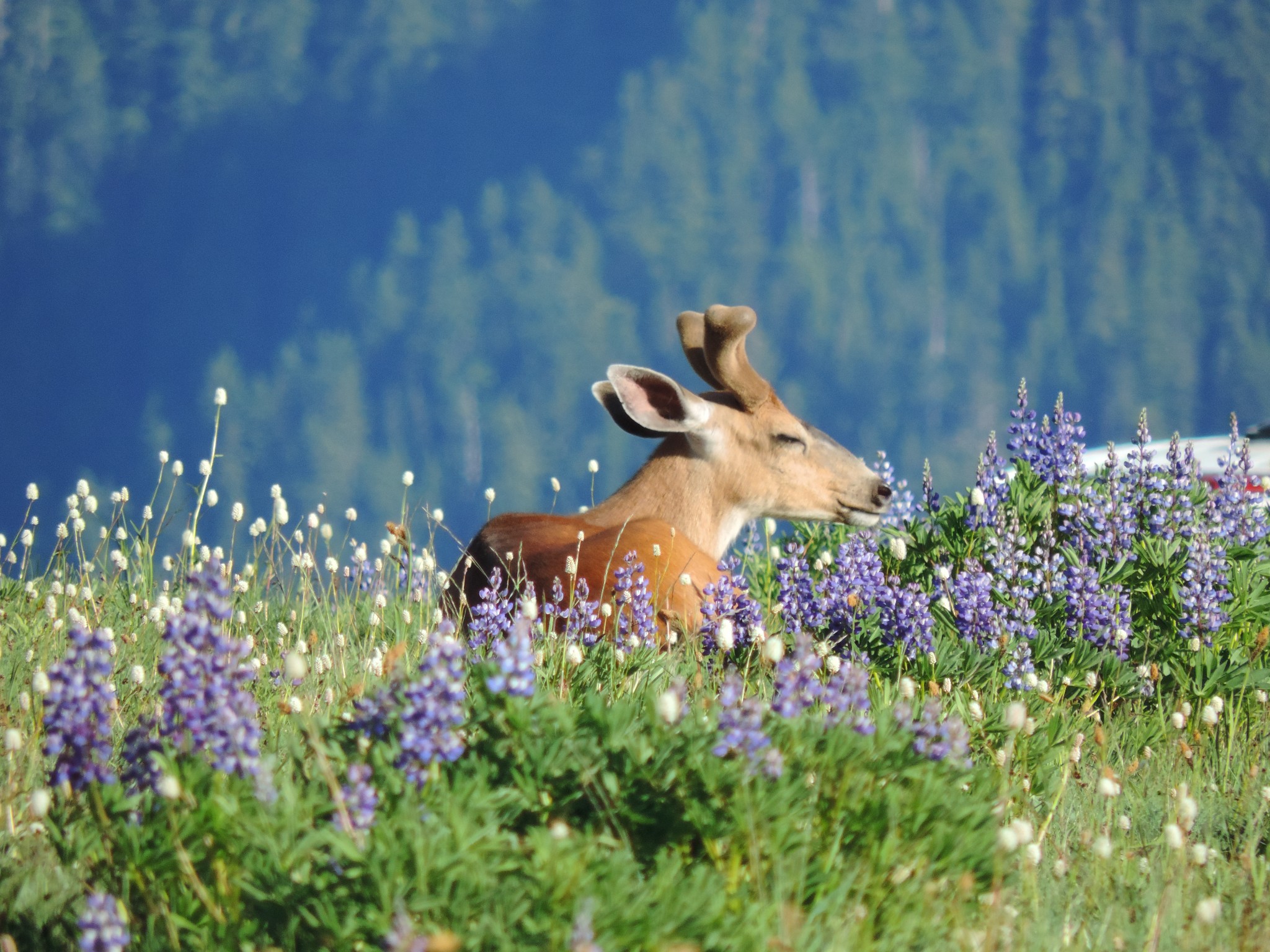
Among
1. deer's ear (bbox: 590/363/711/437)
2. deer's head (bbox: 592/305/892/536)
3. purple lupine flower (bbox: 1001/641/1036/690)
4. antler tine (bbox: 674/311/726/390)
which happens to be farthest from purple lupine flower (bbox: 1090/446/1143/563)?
antler tine (bbox: 674/311/726/390)

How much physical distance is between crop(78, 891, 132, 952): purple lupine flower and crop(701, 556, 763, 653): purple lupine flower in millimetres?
2640

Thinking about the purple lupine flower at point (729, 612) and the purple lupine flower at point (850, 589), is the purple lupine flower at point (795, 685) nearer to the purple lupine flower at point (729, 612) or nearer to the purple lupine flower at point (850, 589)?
the purple lupine flower at point (729, 612)

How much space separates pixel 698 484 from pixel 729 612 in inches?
62.3

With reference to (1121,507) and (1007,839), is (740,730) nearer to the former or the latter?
(1007,839)

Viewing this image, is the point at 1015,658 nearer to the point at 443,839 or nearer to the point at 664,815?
the point at 664,815

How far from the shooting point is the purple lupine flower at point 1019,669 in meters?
4.55

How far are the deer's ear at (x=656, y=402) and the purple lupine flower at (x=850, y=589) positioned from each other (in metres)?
1.22

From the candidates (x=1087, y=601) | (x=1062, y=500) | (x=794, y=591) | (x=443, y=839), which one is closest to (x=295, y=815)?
(x=443, y=839)

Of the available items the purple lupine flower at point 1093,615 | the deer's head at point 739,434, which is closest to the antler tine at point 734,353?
the deer's head at point 739,434

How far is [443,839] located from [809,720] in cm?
90

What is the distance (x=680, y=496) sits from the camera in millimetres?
6055

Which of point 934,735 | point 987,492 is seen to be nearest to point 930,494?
point 987,492

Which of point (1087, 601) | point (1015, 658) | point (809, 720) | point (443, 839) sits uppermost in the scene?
point (1087, 601)

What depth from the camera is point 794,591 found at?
16.6 feet
